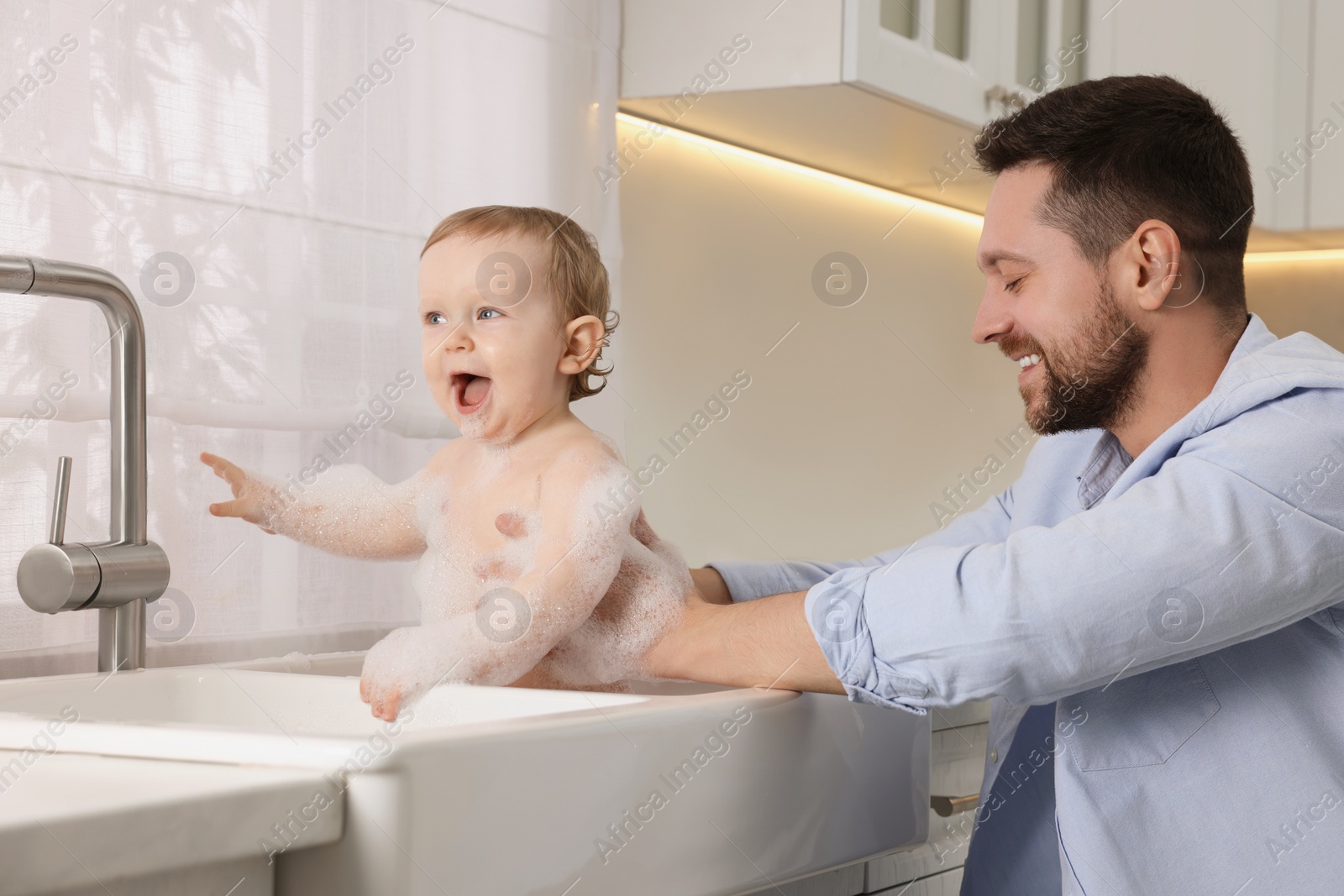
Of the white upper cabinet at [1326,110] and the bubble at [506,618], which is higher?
the white upper cabinet at [1326,110]

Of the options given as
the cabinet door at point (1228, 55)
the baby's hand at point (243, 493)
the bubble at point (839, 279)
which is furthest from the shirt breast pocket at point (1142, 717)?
the cabinet door at point (1228, 55)

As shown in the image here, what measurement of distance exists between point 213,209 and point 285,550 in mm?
312

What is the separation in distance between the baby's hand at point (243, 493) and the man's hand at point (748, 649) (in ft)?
1.03

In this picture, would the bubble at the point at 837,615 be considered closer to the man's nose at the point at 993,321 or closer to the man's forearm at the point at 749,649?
the man's forearm at the point at 749,649

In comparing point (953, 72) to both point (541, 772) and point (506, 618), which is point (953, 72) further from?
point (541, 772)

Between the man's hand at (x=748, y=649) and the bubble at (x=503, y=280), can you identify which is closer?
the man's hand at (x=748, y=649)

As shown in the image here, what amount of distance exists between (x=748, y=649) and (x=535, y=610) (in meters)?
0.14

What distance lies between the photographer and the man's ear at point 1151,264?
0.92m

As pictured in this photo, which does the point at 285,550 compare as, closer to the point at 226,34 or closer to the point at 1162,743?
the point at 226,34

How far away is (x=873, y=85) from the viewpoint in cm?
137

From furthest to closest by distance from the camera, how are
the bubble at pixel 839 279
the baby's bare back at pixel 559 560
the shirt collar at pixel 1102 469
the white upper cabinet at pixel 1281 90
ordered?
the white upper cabinet at pixel 1281 90 < the bubble at pixel 839 279 < the shirt collar at pixel 1102 469 < the baby's bare back at pixel 559 560

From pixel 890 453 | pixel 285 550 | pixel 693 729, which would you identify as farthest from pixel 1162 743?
pixel 890 453

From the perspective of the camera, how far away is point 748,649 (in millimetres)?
760

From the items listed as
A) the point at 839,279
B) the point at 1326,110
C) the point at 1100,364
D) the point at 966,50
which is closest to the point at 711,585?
the point at 1100,364
